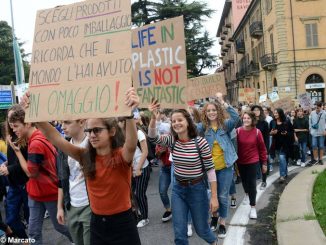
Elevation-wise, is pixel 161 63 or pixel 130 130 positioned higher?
pixel 161 63

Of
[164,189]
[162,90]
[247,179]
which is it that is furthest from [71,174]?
[247,179]

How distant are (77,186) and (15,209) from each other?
1.81m

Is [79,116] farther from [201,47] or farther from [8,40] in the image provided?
[8,40]

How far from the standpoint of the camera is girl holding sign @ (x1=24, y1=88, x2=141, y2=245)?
9.94ft

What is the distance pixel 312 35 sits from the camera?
34.2 metres

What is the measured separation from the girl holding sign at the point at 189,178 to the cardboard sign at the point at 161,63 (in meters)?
0.19

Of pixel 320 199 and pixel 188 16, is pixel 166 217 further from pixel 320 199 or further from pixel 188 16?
pixel 188 16

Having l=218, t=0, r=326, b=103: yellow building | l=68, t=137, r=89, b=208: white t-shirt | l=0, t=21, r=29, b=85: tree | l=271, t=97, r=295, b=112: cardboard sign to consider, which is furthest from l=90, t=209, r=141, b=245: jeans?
l=0, t=21, r=29, b=85: tree

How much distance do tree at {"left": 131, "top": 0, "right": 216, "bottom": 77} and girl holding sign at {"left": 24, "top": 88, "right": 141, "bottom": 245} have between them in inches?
804

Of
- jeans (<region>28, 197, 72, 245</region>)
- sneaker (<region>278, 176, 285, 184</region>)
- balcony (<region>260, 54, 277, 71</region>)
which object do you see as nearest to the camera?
jeans (<region>28, 197, 72, 245</region>)

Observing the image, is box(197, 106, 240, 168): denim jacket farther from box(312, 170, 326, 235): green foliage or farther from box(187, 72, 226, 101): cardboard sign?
box(312, 170, 326, 235): green foliage

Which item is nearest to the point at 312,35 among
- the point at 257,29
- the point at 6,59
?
the point at 257,29

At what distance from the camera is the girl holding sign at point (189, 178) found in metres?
4.23
